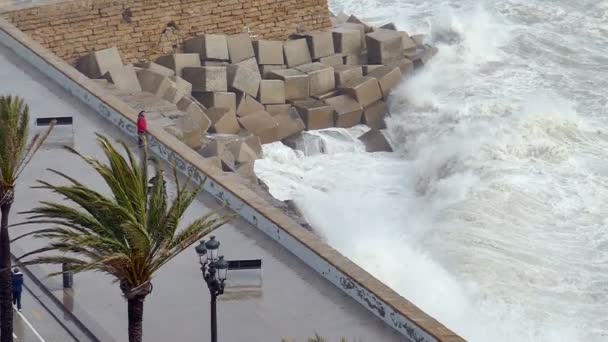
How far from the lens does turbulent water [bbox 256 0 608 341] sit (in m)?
18.8

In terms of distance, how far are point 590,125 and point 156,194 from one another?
47.2ft

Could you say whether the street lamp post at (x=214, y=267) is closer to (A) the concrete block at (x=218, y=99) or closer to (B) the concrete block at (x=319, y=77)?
(A) the concrete block at (x=218, y=99)

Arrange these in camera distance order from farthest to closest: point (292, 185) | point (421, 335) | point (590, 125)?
point (590, 125) < point (292, 185) < point (421, 335)

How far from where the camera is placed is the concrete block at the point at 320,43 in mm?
26606

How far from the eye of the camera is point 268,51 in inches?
1022

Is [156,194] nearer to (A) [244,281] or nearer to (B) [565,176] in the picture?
(A) [244,281]

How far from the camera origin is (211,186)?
18062mm

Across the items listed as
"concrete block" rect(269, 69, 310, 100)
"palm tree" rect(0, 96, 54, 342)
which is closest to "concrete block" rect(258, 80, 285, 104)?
"concrete block" rect(269, 69, 310, 100)

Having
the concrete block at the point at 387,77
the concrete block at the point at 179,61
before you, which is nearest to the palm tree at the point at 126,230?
the concrete block at the point at 179,61

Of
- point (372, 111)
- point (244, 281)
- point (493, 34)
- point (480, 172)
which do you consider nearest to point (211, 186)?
point (244, 281)

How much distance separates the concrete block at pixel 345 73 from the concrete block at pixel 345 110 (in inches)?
17.4

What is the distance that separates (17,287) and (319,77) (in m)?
11.3

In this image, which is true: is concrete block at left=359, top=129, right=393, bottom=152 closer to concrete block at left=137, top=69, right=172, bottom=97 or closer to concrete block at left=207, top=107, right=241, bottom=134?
concrete block at left=207, top=107, right=241, bottom=134

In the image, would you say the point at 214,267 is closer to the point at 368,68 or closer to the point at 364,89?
the point at 364,89
